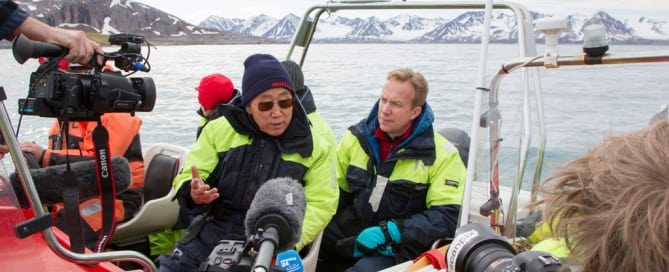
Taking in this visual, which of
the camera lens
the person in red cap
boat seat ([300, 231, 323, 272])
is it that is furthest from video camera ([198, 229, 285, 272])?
the person in red cap

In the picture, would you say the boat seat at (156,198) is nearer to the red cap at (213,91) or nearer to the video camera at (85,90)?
the red cap at (213,91)

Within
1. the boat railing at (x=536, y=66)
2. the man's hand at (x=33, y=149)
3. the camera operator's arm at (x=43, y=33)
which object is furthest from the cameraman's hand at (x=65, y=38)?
the man's hand at (x=33, y=149)

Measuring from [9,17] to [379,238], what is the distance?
75.0 inches

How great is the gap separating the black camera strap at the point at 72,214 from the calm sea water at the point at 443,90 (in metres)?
0.43

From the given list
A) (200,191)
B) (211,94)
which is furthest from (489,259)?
(211,94)

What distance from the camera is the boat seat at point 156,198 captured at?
3.61 m

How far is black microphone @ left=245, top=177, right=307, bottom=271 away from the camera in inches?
45.3

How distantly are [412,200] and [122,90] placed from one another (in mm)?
1635

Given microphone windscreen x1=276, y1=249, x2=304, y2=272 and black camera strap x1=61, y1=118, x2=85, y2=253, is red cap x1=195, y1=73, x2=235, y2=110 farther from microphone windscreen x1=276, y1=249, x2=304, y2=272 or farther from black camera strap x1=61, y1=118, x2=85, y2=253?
microphone windscreen x1=276, y1=249, x2=304, y2=272

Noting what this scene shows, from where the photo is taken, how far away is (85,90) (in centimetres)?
191

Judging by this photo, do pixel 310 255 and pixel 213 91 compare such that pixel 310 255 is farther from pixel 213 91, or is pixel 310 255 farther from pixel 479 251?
pixel 213 91

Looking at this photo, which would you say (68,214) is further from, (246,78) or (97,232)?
(97,232)

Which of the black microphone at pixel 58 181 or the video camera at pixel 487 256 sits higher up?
the video camera at pixel 487 256

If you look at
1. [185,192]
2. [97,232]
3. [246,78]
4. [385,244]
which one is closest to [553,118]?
[385,244]
